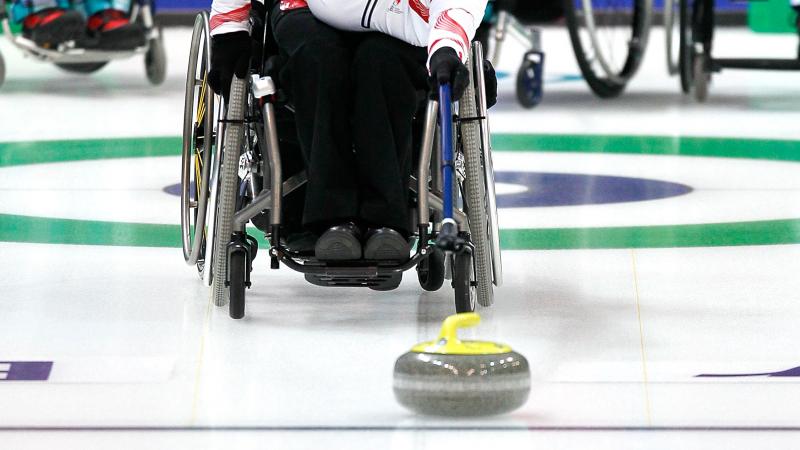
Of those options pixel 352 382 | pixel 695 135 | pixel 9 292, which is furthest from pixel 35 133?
pixel 352 382

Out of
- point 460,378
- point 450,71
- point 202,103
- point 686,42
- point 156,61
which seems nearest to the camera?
point 460,378

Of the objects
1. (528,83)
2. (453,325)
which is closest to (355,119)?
(453,325)

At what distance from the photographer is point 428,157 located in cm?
296

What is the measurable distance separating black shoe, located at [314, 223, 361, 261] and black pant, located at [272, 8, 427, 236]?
0.18 feet

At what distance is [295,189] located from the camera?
3148 mm

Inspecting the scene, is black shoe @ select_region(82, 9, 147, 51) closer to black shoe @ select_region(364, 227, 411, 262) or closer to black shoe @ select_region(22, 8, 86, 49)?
black shoe @ select_region(22, 8, 86, 49)

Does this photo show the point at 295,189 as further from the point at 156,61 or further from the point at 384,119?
the point at 156,61

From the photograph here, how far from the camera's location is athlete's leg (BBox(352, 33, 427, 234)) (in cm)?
299

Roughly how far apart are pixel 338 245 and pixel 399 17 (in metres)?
0.44

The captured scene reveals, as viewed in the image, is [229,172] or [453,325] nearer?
[453,325]

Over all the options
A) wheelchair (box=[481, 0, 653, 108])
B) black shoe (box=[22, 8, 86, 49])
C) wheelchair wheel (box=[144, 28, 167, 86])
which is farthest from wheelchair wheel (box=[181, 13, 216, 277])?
wheelchair wheel (box=[144, 28, 167, 86])

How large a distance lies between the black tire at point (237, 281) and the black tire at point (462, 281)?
1.31ft

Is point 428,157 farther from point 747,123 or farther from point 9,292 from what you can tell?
point 747,123

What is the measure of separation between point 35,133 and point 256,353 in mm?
3552
